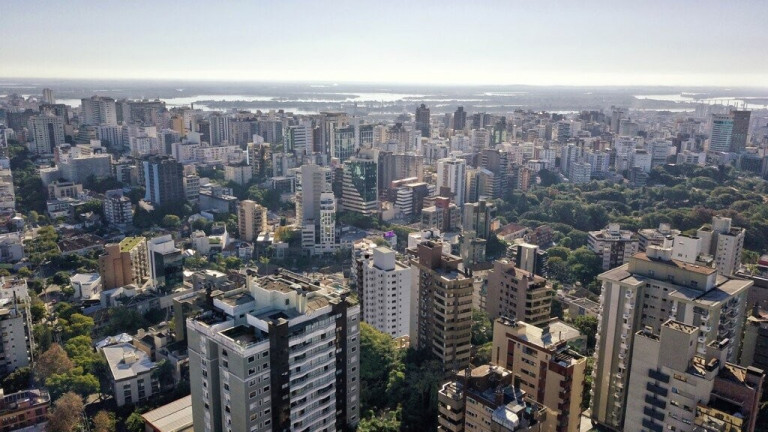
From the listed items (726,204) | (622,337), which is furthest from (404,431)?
(726,204)

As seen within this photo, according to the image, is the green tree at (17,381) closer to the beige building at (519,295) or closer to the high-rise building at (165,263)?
the high-rise building at (165,263)

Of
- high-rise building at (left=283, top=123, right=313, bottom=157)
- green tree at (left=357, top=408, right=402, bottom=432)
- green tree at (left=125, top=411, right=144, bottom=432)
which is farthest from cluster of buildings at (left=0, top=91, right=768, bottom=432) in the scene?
high-rise building at (left=283, top=123, right=313, bottom=157)

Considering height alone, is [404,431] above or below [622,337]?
below

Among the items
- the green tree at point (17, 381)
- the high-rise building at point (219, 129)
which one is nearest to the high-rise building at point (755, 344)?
the green tree at point (17, 381)

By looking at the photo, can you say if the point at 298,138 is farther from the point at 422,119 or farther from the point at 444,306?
the point at 444,306

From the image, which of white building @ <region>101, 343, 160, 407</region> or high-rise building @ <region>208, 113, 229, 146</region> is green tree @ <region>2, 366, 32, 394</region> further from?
high-rise building @ <region>208, 113, 229, 146</region>

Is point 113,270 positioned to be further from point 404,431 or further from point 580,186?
point 580,186
